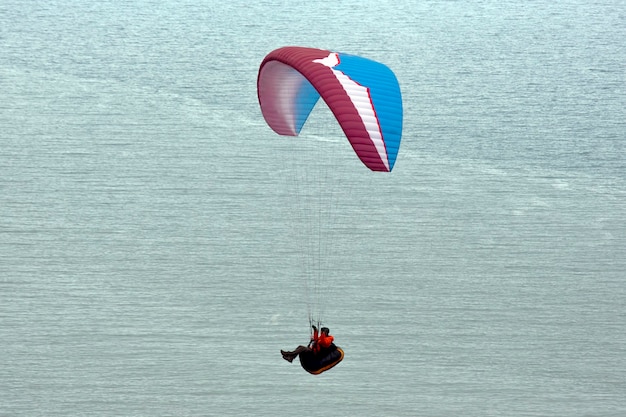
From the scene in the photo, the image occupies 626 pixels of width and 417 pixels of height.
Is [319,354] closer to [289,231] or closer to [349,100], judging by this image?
[349,100]

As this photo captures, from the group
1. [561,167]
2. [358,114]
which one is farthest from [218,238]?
[358,114]

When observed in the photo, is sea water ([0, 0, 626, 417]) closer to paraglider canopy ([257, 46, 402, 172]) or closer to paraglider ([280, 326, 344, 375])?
paraglider ([280, 326, 344, 375])

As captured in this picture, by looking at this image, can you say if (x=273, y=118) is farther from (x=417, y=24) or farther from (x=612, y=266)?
(x=417, y=24)

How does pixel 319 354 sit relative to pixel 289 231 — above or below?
below

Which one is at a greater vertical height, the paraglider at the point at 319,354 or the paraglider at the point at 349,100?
the paraglider at the point at 349,100

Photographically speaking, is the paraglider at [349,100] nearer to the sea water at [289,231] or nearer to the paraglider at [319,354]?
the paraglider at [319,354]

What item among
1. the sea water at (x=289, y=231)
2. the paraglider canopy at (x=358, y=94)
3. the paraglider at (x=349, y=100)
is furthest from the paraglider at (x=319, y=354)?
the sea water at (x=289, y=231)

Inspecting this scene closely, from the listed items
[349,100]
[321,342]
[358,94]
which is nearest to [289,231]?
[321,342]
